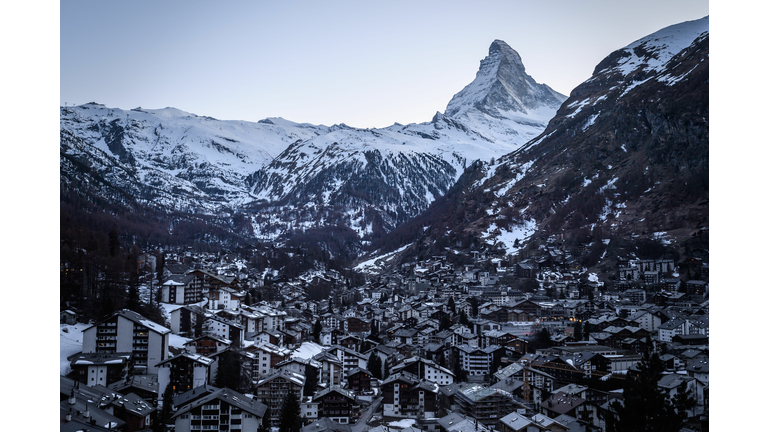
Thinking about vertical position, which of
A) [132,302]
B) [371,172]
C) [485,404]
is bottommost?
[485,404]

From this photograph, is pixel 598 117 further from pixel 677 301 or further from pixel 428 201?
pixel 428 201

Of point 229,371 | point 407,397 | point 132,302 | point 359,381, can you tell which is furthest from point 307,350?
point 407,397

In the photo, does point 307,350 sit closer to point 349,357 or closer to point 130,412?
point 349,357

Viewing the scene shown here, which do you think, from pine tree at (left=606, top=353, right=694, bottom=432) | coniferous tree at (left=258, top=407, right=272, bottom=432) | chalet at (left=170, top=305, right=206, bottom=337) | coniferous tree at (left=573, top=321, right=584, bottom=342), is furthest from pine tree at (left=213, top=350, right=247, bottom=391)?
coniferous tree at (left=573, top=321, right=584, bottom=342)

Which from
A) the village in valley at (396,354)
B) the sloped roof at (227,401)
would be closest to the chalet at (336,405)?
the village in valley at (396,354)

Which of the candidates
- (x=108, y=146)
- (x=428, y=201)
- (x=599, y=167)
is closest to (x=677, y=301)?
(x=599, y=167)

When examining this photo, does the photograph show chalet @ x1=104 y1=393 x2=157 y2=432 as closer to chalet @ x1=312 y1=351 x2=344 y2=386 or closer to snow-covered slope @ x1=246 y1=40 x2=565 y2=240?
chalet @ x1=312 y1=351 x2=344 y2=386

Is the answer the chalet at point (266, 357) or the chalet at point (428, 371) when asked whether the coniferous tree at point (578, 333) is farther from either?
the chalet at point (266, 357)
